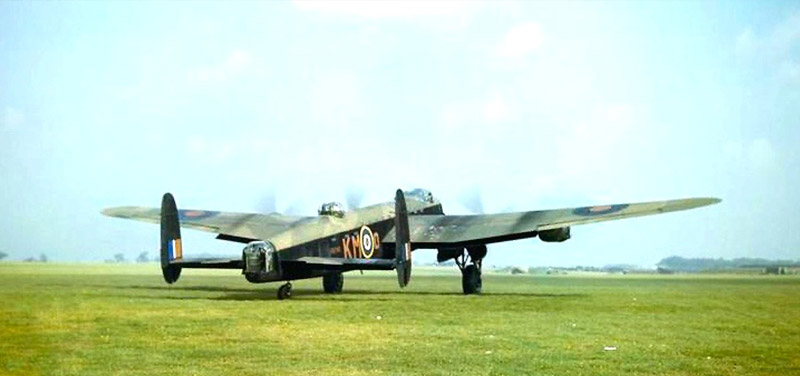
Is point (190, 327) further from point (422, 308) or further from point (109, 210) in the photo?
point (109, 210)

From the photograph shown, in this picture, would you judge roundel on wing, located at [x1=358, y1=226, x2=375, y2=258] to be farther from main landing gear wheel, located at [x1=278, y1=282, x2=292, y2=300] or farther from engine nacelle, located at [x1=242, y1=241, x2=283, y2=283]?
engine nacelle, located at [x1=242, y1=241, x2=283, y2=283]

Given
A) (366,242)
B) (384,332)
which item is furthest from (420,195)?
(384,332)

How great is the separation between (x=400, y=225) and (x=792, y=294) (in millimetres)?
14848

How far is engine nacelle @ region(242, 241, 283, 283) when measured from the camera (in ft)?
106

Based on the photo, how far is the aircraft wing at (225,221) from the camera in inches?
1640

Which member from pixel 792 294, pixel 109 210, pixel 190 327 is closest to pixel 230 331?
pixel 190 327

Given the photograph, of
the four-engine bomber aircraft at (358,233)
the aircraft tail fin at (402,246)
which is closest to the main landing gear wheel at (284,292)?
the four-engine bomber aircraft at (358,233)

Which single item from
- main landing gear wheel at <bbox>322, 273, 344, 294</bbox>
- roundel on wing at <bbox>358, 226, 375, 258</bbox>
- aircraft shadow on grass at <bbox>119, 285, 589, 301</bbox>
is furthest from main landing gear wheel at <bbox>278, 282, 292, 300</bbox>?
roundel on wing at <bbox>358, 226, 375, 258</bbox>

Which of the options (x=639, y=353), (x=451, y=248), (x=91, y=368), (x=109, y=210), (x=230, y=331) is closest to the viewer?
(x=91, y=368)

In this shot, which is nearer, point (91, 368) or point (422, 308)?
point (91, 368)

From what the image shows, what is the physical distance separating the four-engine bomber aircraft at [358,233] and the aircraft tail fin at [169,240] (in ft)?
0.11

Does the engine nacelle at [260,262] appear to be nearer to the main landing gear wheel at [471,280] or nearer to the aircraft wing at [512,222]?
the aircraft wing at [512,222]

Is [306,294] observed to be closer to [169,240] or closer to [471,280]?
[169,240]

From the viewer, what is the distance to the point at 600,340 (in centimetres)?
1988
